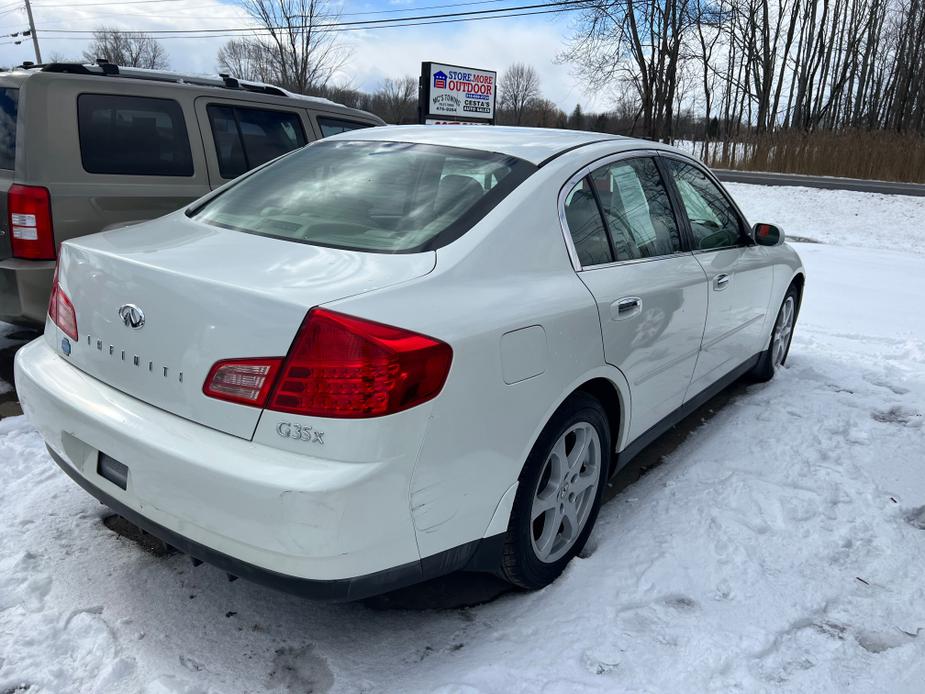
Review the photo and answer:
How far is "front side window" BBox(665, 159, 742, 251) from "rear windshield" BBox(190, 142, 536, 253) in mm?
1262

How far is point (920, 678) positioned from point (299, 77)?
42774 millimetres

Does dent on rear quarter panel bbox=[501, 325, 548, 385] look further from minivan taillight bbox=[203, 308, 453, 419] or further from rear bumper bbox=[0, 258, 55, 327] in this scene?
rear bumper bbox=[0, 258, 55, 327]

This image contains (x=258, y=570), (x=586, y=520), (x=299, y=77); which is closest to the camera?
(x=258, y=570)

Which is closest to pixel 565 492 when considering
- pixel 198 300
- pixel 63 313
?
pixel 198 300

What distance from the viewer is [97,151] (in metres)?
4.43

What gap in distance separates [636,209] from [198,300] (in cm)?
193

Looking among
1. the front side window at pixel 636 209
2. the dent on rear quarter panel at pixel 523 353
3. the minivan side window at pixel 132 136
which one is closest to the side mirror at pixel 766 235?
the front side window at pixel 636 209

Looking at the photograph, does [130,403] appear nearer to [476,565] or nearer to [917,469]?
[476,565]

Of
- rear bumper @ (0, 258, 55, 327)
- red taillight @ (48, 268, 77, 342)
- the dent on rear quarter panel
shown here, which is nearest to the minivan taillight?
the dent on rear quarter panel

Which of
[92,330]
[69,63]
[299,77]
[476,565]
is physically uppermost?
[299,77]

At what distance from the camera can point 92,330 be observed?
2.24 meters

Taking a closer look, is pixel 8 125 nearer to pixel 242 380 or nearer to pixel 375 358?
pixel 242 380

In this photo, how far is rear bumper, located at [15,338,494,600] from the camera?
5.82 ft

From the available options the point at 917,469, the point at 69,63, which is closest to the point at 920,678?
the point at 917,469
